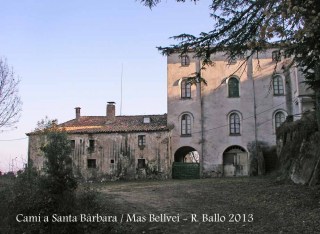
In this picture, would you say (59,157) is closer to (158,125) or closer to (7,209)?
(7,209)

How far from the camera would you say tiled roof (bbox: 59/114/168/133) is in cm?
3469

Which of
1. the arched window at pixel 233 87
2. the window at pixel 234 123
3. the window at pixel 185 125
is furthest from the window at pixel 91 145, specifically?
the arched window at pixel 233 87

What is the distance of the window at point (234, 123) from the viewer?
3441cm

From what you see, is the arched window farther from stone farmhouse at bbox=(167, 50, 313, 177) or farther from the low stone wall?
the low stone wall

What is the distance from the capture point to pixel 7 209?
1195 centimetres

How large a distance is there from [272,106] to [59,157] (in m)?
25.8

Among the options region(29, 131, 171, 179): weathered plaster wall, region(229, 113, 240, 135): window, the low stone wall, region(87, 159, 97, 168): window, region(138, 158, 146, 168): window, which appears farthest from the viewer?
region(87, 159, 97, 168): window

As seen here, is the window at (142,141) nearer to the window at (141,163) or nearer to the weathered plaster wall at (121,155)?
the weathered plaster wall at (121,155)

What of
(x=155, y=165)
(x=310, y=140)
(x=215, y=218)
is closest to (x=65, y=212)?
(x=215, y=218)

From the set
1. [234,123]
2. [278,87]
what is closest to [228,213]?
[234,123]

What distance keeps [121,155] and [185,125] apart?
6.38 metres

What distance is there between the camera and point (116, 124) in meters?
36.3

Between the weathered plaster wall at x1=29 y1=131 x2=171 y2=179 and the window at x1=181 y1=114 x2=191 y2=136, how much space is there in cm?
179

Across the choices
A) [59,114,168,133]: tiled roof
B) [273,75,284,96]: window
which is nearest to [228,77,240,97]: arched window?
[273,75,284,96]: window
